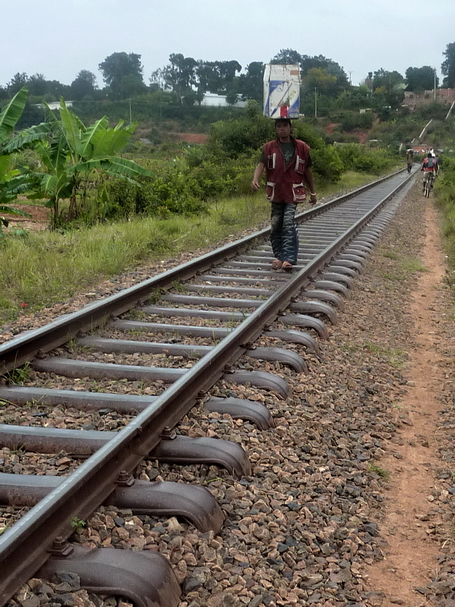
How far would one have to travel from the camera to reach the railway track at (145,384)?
8.18 feet

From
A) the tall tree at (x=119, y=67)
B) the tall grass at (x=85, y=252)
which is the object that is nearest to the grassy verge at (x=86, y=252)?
the tall grass at (x=85, y=252)

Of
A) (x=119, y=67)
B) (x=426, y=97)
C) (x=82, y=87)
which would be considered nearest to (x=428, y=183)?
(x=82, y=87)

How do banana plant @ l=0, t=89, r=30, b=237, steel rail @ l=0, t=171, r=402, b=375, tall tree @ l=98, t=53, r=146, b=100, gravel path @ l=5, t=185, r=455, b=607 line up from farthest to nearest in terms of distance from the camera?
tall tree @ l=98, t=53, r=146, b=100, banana plant @ l=0, t=89, r=30, b=237, steel rail @ l=0, t=171, r=402, b=375, gravel path @ l=5, t=185, r=455, b=607

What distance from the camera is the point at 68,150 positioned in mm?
12562

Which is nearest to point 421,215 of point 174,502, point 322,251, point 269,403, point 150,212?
point 150,212

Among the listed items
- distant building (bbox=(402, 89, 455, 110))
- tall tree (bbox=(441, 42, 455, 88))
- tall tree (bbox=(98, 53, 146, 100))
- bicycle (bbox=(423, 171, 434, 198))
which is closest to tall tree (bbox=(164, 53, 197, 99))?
tall tree (bbox=(98, 53, 146, 100))

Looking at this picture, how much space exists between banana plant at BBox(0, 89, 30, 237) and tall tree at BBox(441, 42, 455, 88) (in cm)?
17762

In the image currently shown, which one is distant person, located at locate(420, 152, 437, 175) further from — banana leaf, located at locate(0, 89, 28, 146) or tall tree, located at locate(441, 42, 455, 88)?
Result: tall tree, located at locate(441, 42, 455, 88)

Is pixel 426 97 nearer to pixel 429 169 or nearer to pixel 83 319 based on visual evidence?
pixel 429 169

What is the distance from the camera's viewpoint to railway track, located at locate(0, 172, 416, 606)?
8.18 feet

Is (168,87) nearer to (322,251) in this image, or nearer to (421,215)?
(421,215)

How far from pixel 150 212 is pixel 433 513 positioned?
38.4 ft

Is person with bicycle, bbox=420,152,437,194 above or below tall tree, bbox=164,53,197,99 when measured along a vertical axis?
below

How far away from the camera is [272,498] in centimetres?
334
